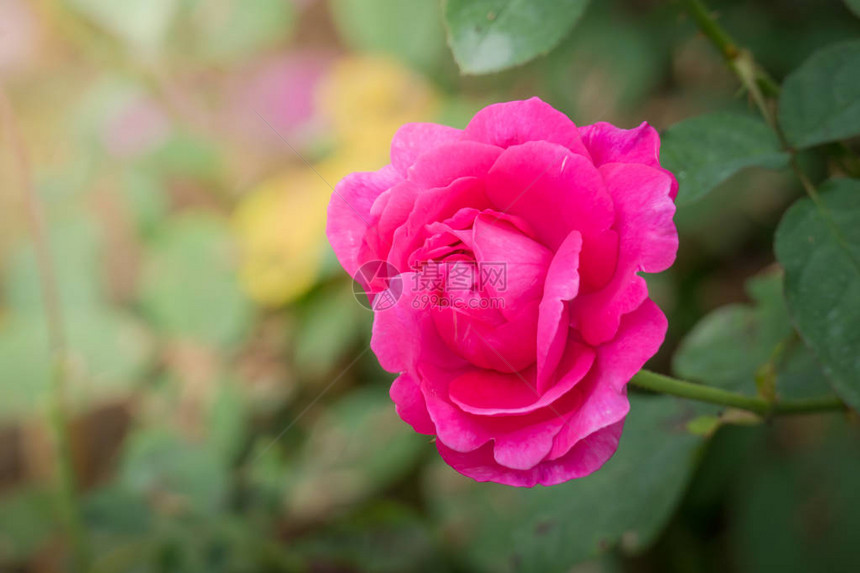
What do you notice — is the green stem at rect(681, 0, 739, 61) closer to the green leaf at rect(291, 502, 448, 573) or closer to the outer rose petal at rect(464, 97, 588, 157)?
the outer rose petal at rect(464, 97, 588, 157)

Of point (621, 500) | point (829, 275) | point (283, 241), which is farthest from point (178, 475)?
point (829, 275)

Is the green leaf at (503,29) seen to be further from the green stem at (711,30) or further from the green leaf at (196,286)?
the green leaf at (196,286)

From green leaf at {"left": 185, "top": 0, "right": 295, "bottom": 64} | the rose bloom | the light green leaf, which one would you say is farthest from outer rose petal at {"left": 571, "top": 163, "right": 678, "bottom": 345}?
green leaf at {"left": 185, "top": 0, "right": 295, "bottom": 64}

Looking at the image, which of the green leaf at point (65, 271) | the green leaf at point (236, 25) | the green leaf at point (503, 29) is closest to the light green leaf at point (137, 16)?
the green leaf at point (236, 25)

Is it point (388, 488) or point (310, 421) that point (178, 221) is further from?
point (388, 488)

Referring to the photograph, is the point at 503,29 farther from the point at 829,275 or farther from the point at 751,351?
the point at 751,351
